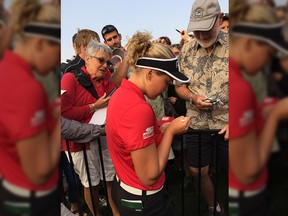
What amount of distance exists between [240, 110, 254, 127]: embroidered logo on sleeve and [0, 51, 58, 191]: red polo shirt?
1.04 feet

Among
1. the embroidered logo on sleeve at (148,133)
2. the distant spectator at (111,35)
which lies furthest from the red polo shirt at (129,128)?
the distant spectator at (111,35)

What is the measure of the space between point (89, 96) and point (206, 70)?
0.99m

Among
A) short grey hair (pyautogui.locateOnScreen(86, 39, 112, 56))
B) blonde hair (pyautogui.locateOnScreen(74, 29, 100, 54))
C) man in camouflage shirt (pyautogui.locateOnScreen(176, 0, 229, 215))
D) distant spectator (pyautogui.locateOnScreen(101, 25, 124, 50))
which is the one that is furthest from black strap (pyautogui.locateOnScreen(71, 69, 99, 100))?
distant spectator (pyautogui.locateOnScreen(101, 25, 124, 50))

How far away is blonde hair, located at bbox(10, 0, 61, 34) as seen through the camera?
2.01 feet

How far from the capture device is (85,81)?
125 inches

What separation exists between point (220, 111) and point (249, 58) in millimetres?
2395

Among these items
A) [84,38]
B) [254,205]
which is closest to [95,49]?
[84,38]

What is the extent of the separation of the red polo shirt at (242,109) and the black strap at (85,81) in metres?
2.61

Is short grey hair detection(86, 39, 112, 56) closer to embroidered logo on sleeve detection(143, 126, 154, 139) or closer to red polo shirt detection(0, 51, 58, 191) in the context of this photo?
embroidered logo on sleeve detection(143, 126, 154, 139)

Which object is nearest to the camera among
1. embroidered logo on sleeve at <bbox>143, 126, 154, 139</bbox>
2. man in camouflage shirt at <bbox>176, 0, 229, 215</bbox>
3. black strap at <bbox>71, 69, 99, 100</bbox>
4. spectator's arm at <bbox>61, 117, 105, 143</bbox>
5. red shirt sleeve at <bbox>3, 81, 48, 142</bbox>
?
red shirt sleeve at <bbox>3, 81, 48, 142</bbox>

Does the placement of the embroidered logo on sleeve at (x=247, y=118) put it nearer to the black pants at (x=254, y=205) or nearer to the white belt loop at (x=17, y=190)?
the black pants at (x=254, y=205)

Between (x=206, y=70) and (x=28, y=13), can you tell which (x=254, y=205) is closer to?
(x=28, y=13)

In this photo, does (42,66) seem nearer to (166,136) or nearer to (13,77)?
(13,77)

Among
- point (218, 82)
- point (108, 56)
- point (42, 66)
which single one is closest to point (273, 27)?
point (42, 66)
